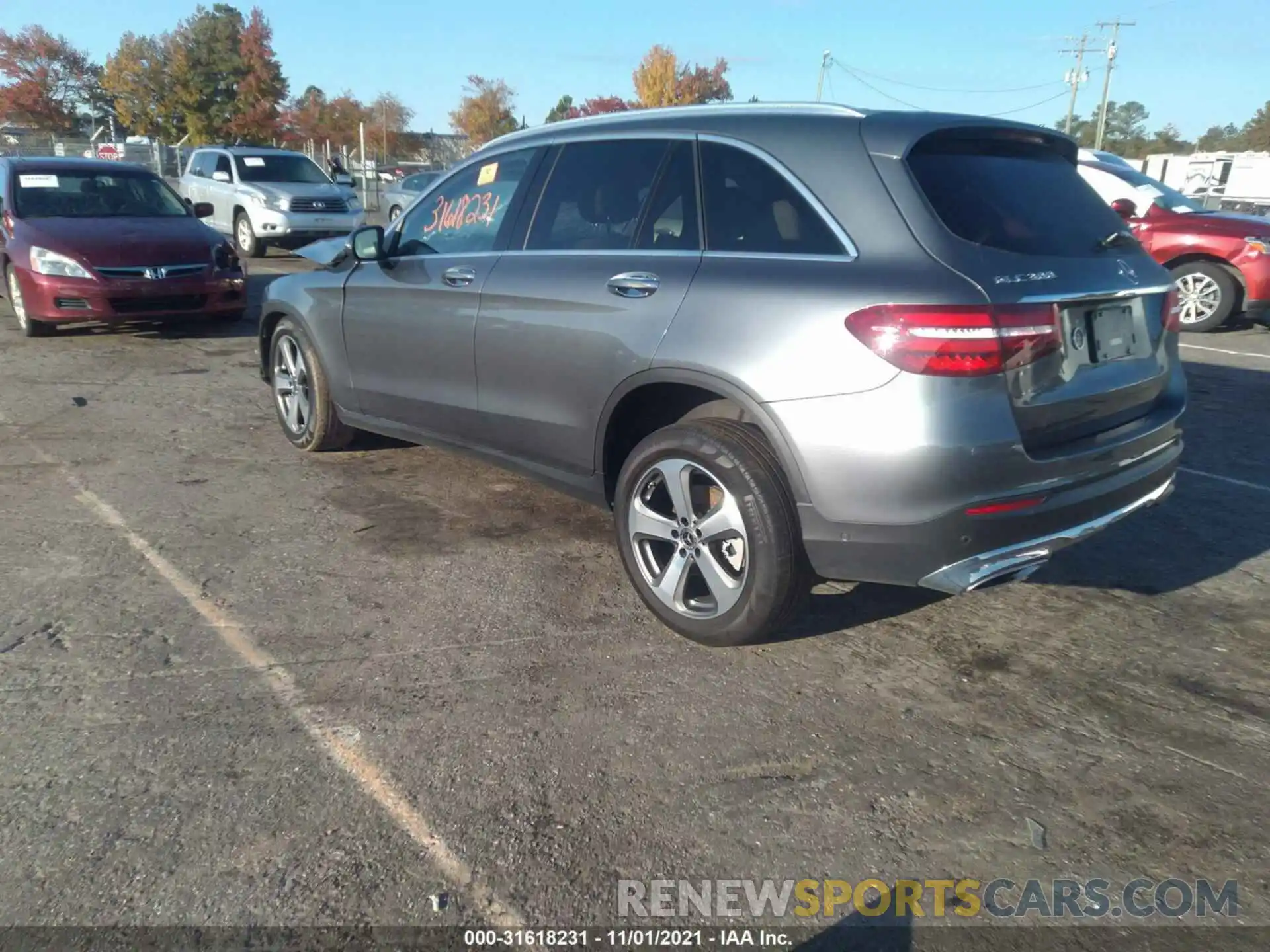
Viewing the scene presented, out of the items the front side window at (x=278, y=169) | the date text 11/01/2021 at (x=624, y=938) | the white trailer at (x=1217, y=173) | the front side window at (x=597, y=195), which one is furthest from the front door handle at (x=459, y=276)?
the white trailer at (x=1217, y=173)

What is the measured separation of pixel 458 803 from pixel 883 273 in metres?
1.93

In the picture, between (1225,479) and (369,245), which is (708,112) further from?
(1225,479)

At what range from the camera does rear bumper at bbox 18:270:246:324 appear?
872 cm

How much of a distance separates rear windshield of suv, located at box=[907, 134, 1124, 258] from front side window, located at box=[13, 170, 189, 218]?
28.6ft

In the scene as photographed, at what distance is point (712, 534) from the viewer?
3.48 meters

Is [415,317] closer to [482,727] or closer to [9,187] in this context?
[482,727]

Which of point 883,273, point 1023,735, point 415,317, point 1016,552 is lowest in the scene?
point 1023,735

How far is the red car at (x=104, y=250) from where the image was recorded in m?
8.77

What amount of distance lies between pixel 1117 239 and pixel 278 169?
1561 cm

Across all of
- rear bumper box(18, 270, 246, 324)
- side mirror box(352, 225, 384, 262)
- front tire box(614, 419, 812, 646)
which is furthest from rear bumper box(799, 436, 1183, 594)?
rear bumper box(18, 270, 246, 324)

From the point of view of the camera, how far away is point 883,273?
120 inches

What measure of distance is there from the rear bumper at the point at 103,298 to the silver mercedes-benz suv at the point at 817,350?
18.8 ft

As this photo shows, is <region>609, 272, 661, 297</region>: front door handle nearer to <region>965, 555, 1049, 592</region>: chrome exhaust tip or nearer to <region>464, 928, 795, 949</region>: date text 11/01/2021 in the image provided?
<region>965, 555, 1049, 592</region>: chrome exhaust tip

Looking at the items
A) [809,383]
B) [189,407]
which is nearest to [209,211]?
[189,407]
